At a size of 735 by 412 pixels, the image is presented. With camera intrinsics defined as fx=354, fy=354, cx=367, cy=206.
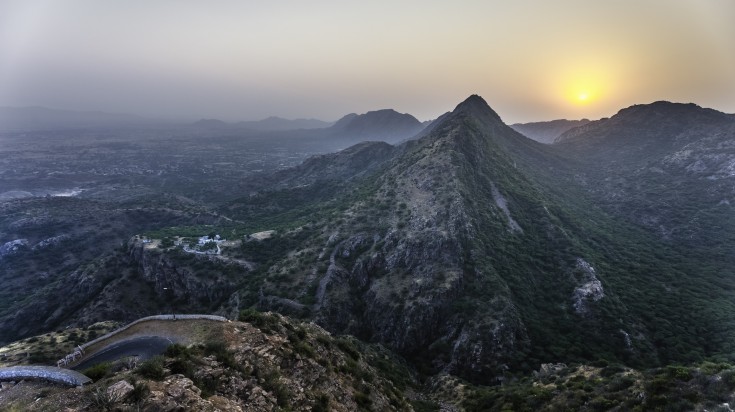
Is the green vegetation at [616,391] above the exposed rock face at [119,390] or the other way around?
the other way around

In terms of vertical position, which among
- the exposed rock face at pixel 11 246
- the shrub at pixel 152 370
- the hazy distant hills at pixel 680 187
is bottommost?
the exposed rock face at pixel 11 246

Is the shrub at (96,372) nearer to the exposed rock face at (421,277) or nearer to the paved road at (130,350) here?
the paved road at (130,350)

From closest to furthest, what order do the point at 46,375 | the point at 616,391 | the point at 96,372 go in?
the point at 46,375, the point at 96,372, the point at 616,391

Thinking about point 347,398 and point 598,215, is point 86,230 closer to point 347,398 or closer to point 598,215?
point 347,398

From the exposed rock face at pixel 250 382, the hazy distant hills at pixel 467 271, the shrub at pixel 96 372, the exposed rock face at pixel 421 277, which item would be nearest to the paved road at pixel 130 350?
the exposed rock face at pixel 250 382

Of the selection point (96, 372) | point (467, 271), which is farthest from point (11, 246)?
point (467, 271)

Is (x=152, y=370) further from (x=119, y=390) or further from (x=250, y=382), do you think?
(x=250, y=382)

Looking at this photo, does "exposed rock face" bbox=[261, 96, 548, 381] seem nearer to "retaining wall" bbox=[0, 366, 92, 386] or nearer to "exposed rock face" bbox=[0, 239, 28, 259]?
"retaining wall" bbox=[0, 366, 92, 386]

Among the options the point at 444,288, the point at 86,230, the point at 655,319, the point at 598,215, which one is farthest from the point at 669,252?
the point at 86,230
